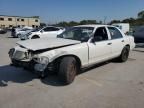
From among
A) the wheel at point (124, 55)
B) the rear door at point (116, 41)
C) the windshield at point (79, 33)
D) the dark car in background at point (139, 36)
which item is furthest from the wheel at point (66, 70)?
the dark car in background at point (139, 36)

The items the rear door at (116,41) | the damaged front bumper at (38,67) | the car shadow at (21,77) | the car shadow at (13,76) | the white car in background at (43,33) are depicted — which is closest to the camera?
the damaged front bumper at (38,67)

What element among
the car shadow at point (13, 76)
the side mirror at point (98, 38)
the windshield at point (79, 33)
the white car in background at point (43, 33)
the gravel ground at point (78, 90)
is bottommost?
the gravel ground at point (78, 90)

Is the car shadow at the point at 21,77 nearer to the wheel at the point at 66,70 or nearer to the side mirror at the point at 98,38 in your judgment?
the wheel at the point at 66,70

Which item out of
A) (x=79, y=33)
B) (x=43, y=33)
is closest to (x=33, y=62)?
(x=79, y=33)

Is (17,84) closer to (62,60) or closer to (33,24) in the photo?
(62,60)

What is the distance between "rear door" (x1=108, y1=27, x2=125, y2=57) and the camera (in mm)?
7332

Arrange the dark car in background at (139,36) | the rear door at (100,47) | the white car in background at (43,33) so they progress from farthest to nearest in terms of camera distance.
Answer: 1. the white car in background at (43,33)
2. the dark car in background at (139,36)
3. the rear door at (100,47)

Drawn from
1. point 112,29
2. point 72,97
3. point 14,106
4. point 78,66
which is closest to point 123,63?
point 112,29

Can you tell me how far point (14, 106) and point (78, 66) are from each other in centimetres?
233

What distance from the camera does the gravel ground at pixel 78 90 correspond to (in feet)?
14.1

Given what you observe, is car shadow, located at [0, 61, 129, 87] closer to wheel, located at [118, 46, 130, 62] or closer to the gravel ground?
the gravel ground

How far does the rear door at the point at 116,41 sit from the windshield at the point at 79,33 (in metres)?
1.07

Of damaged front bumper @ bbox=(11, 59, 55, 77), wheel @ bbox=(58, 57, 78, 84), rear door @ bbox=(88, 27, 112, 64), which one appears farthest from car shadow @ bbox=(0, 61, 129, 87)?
rear door @ bbox=(88, 27, 112, 64)

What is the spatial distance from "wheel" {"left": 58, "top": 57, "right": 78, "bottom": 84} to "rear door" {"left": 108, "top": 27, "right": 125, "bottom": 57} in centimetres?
233
